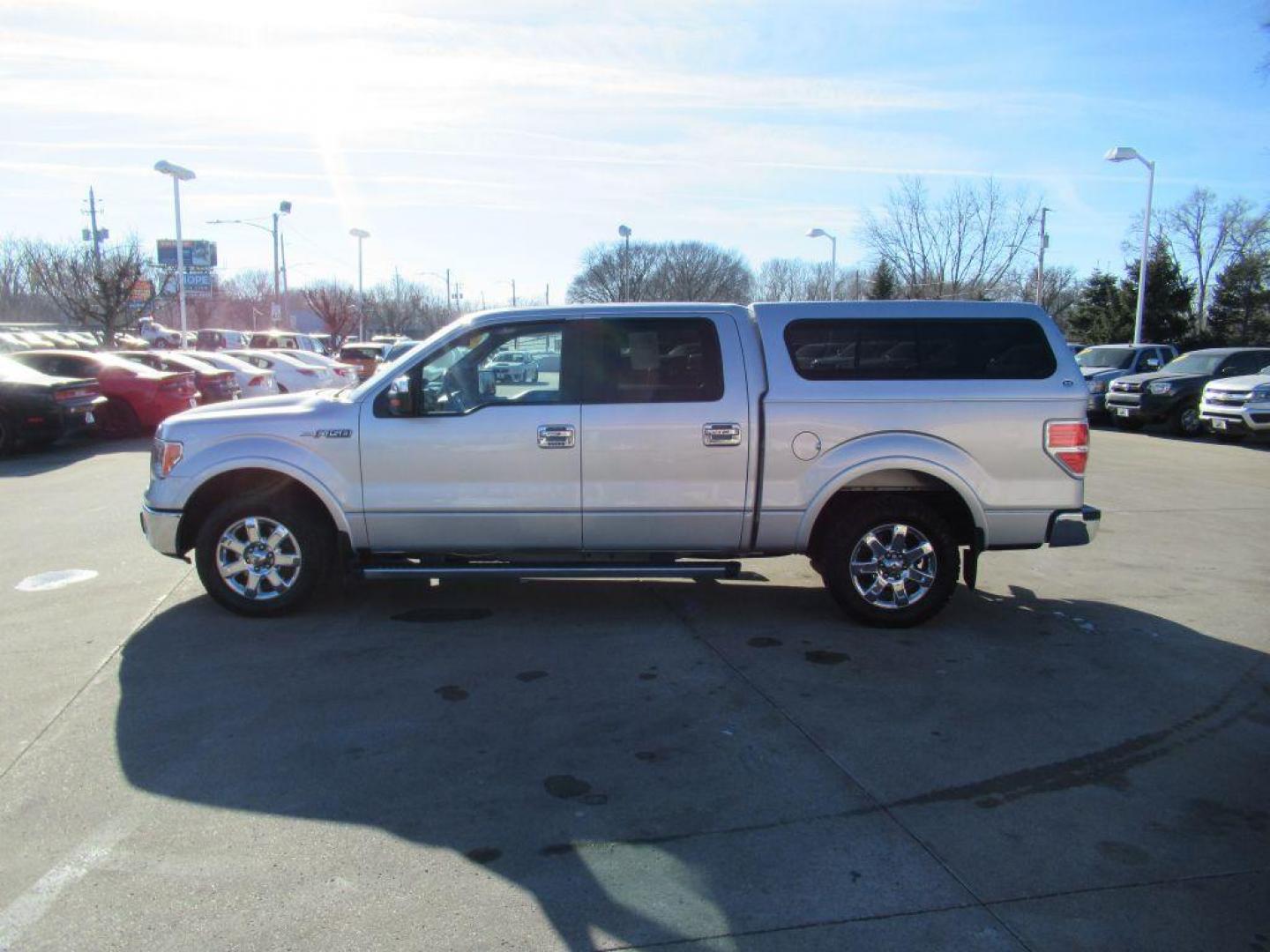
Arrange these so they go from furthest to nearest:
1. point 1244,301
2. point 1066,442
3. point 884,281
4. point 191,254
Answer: point 191,254, point 1244,301, point 884,281, point 1066,442

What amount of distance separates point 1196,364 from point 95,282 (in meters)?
36.9

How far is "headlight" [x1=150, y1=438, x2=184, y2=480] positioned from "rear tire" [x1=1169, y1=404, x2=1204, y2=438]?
20.1 meters

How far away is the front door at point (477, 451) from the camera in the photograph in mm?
6000

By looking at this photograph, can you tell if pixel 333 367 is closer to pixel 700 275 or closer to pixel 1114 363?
pixel 1114 363

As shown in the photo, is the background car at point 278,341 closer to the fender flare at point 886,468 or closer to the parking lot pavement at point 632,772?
the parking lot pavement at point 632,772

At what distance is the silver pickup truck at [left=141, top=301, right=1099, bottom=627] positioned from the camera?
598cm

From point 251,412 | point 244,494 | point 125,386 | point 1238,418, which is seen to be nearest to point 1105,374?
point 1238,418

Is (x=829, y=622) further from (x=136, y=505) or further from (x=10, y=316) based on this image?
(x=10, y=316)

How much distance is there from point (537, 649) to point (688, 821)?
2.15 m

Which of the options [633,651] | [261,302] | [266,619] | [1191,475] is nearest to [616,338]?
[633,651]

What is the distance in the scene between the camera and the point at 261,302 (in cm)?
8738

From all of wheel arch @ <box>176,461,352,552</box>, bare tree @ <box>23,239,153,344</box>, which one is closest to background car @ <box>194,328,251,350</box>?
bare tree @ <box>23,239,153,344</box>

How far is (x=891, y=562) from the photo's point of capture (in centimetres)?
612

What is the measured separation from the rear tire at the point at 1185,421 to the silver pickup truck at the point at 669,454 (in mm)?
16671
